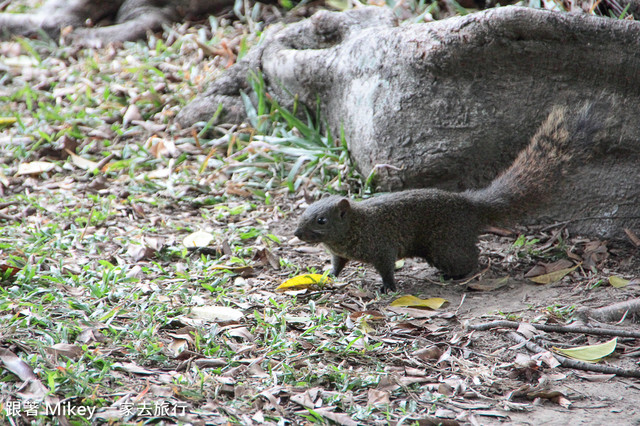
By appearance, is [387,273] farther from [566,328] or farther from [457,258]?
[566,328]

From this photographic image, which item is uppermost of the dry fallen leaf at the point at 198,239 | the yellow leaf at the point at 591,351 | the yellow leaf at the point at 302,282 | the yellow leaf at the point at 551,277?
the yellow leaf at the point at 591,351

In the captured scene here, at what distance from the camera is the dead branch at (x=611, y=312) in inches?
161

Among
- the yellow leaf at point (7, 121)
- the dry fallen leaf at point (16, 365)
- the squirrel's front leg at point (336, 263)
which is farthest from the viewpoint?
the yellow leaf at point (7, 121)

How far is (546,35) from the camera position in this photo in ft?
16.9

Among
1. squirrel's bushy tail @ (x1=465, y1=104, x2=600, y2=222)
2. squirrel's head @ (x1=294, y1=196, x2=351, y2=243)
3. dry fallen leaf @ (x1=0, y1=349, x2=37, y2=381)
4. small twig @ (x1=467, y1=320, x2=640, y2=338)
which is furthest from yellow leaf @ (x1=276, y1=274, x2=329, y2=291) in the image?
dry fallen leaf @ (x1=0, y1=349, x2=37, y2=381)

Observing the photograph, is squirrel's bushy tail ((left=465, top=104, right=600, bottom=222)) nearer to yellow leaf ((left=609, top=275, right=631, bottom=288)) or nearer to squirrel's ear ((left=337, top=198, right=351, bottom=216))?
yellow leaf ((left=609, top=275, right=631, bottom=288))

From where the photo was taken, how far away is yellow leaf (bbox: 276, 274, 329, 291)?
459cm

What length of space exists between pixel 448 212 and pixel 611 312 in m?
1.36

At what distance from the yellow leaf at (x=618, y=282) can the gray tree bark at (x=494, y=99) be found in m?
0.74

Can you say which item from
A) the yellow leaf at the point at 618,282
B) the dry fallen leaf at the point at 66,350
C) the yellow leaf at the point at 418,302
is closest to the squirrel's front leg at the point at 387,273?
the yellow leaf at the point at 418,302

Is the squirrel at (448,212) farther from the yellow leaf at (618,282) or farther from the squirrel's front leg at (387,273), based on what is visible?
the yellow leaf at (618,282)

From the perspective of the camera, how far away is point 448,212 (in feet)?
16.3

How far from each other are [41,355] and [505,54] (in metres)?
4.08

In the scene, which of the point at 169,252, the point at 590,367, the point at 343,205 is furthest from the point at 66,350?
the point at 590,367
